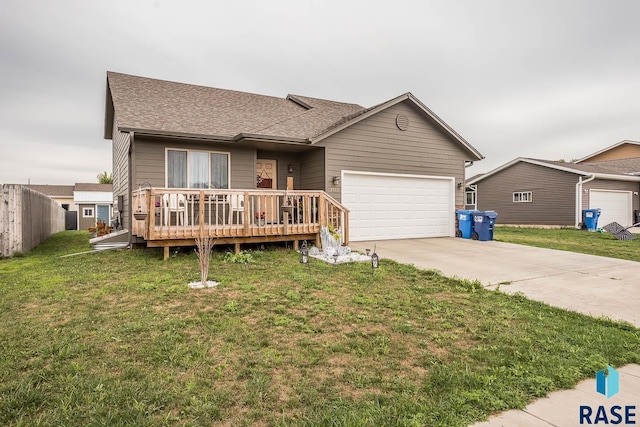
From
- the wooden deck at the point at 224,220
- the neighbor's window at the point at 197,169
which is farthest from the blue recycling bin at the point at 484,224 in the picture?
the neighbor's window at the point at 197,169

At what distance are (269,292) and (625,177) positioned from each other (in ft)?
74.1

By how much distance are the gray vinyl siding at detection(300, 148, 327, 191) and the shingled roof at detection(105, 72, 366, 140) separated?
2.31 feet

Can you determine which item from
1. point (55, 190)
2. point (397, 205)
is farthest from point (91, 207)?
point (397, 205)

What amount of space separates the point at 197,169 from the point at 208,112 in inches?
84.5

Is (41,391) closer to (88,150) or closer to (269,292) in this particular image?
(269,292)

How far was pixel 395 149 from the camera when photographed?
11.1 metres

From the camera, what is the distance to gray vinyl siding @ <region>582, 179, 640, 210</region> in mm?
17688

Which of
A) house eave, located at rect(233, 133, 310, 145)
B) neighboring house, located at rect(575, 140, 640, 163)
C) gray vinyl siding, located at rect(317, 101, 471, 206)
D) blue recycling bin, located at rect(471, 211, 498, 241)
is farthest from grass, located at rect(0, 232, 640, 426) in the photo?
neighboring house, located at rect(575, 140, 640, 163)

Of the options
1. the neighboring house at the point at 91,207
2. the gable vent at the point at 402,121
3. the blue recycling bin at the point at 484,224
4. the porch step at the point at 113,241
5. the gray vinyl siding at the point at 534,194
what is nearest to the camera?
the porch step at the point at 113,241

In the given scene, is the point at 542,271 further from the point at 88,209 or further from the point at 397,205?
the point at 88,209

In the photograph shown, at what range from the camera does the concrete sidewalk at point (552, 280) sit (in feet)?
7.05

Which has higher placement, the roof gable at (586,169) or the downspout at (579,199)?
the roof gable at (586,169)

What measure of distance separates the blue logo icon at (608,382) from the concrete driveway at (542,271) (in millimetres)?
1526

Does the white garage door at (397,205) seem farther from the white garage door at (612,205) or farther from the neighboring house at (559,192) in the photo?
the white garage door at (612,205)
